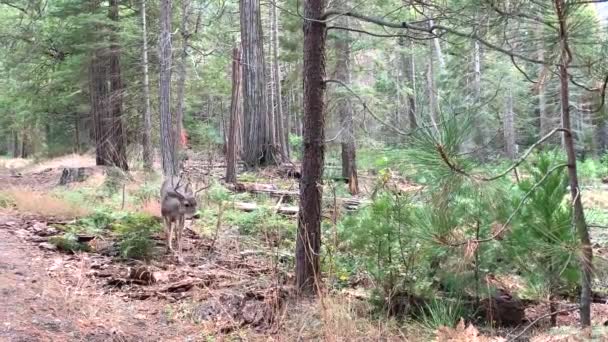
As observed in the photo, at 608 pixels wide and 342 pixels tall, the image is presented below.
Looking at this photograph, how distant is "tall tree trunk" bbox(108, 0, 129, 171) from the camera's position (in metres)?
17.3

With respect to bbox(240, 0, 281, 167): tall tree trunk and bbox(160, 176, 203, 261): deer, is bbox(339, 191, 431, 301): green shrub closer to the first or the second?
bbox(160, 176, 203, 261): deer

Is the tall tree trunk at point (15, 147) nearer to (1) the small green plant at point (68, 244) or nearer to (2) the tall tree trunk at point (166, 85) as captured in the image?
(2) the tall tree trunk at point (166, 85)

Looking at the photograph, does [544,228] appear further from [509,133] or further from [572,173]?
[509,133]

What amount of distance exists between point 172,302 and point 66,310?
1.04m

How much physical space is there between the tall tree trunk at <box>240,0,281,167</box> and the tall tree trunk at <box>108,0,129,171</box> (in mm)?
4020

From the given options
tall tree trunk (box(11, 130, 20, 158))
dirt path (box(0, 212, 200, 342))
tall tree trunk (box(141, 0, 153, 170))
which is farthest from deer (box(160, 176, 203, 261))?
tall tree trunk (box(11, 130, 20, 158))

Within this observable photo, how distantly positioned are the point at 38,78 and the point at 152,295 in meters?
16.8

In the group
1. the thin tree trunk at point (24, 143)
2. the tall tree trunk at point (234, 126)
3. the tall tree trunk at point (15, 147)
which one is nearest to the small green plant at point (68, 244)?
the tall tree trunk at point (234, 126)

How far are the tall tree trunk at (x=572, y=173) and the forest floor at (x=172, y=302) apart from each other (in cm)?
40

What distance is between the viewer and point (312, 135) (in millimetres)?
5152

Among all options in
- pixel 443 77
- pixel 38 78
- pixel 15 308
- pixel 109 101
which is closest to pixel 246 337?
pixel 15 308

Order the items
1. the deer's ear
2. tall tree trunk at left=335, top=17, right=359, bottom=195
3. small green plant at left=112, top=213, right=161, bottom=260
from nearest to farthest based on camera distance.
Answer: small green plant at left=112, top=213, right=161, bottom=260
the deer's ear
tall tree trunk at left=335, top=17, right=359, bottom=195

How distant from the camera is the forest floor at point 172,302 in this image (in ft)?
14.7

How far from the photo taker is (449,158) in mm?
3432
